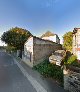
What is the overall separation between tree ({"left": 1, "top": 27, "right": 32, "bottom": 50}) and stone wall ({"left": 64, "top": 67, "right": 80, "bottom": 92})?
3320 cm

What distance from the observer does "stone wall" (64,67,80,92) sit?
11.3 meters

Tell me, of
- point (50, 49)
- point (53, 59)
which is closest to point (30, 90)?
point (53, 59)

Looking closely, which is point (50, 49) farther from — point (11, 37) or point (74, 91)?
point (11, 37)

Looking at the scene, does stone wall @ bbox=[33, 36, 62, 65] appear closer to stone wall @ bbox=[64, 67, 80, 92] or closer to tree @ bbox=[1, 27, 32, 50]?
stone wall @ bbox=[64, 67, 80, 92]

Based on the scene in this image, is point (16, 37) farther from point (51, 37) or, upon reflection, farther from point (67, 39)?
point (67, 39)

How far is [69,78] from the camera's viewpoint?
40.2ft

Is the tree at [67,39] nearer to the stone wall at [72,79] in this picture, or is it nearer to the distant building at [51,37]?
the distant building at [51,37]

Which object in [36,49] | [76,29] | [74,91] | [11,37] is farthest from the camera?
[11,37]

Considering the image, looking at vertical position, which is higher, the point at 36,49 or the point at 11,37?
the point at 11,37

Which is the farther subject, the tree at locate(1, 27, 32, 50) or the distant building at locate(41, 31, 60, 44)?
the distant building at locate(41, 31, 60, 44)

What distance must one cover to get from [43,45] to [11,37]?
2222 cm

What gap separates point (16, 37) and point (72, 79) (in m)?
35.5

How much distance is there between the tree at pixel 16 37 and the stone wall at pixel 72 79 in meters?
33.2

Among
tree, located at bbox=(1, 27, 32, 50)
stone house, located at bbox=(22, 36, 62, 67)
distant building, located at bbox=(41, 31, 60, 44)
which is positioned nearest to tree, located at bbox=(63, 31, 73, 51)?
stone house, located at bbox=(22, 36, 62, 67)
